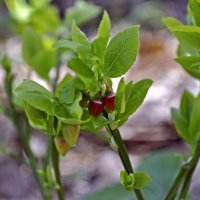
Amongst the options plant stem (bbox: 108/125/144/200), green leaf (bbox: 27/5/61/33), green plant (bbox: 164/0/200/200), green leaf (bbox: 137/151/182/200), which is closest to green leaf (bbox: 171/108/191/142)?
green plant (bbox: 164/0/200/200)

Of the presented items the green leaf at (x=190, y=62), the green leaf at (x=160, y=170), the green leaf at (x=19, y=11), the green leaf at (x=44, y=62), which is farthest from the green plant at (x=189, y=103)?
the green leaf at (x=19, y=11)

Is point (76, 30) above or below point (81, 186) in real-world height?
above

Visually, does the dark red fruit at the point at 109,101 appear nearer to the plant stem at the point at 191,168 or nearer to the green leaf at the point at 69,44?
the green leaf at the point at 69,44

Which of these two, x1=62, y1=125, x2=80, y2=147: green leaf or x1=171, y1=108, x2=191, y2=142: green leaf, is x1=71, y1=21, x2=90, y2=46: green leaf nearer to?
x1=62, y1=125, x2=80, y2=147: green leaf

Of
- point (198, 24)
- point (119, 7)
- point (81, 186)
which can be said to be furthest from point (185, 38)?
point (119, 7)

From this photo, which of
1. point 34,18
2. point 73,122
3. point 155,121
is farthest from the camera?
point 155,121

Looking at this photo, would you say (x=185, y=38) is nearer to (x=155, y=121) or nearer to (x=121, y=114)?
(x=121, y=114)
